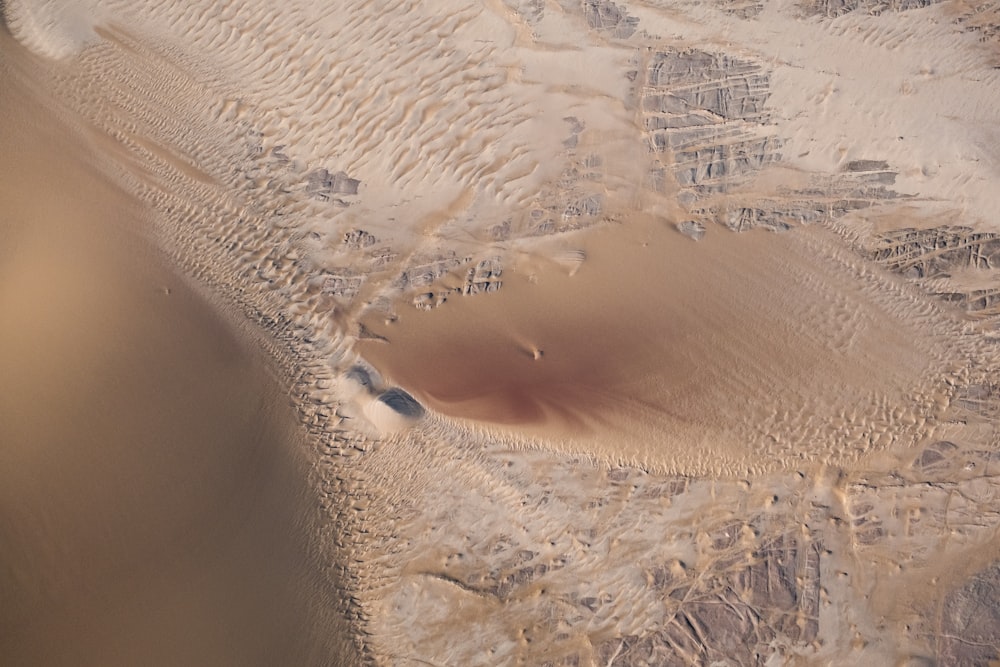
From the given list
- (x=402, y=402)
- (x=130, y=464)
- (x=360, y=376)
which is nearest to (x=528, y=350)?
(x=402, y=402)

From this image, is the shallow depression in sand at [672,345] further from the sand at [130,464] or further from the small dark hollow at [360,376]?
the sand at [130,464]

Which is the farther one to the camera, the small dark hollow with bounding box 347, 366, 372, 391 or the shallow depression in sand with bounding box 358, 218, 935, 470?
the small dark hollow with bounding box 347, 366, 372, 391

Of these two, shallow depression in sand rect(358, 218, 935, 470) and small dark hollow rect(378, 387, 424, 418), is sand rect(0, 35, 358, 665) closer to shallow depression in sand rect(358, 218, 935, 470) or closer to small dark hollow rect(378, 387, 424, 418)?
small dark hollow rect(378, 387, 424, 418)

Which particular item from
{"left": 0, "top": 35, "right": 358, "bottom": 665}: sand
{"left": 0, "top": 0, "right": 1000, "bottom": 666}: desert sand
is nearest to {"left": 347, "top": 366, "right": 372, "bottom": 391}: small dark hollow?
{"left": 0, "top": 0, "right": 1000, "bottom": 666}: desert sand

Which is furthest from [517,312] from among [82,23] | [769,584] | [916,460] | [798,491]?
[82,23]

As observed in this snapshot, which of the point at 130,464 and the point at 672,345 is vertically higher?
the point at 672,345

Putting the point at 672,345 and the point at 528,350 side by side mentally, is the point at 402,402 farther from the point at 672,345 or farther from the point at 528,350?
the point at 672,345

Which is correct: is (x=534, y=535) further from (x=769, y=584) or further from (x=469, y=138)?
(x=469, y=138)

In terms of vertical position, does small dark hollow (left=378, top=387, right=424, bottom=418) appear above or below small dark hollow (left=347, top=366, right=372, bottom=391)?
below

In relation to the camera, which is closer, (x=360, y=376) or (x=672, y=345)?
(x=672, y=345)
